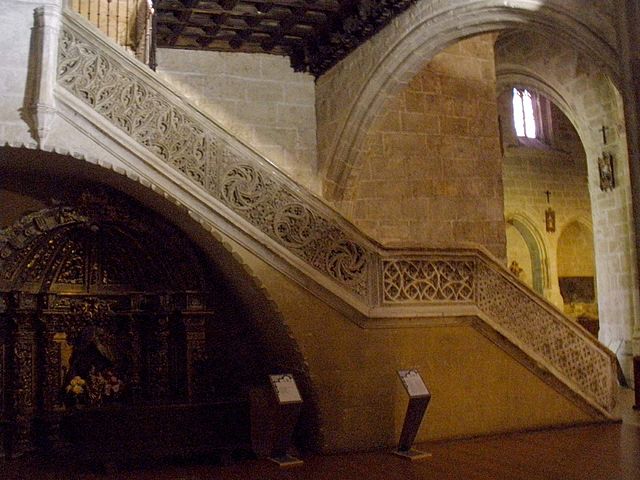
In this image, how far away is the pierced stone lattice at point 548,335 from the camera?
7.18 m

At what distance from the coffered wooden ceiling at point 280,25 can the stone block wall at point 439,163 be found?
1.21m

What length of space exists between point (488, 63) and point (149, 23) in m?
4.83

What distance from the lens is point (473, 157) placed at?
10.1 meters

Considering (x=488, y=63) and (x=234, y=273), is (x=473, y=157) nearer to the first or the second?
(x=488, y=63)

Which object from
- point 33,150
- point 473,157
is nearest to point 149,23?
point 33,150

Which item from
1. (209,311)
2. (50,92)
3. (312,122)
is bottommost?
(209,311)

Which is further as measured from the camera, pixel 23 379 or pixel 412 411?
pixel 23 379

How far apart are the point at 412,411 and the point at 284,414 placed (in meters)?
1.08

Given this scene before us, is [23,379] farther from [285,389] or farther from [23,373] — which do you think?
[285,389]

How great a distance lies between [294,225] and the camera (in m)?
6.48

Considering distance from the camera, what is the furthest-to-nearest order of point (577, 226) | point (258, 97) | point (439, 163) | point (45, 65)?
point (577, 226) → point (439, 163) → point (258, 97) → point (45, 65)

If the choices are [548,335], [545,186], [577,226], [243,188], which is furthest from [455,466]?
[577,226]

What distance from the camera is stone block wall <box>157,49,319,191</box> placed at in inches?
365

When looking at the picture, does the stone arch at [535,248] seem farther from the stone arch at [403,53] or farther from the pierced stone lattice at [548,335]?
the pierced stone lattice at [548,335]
